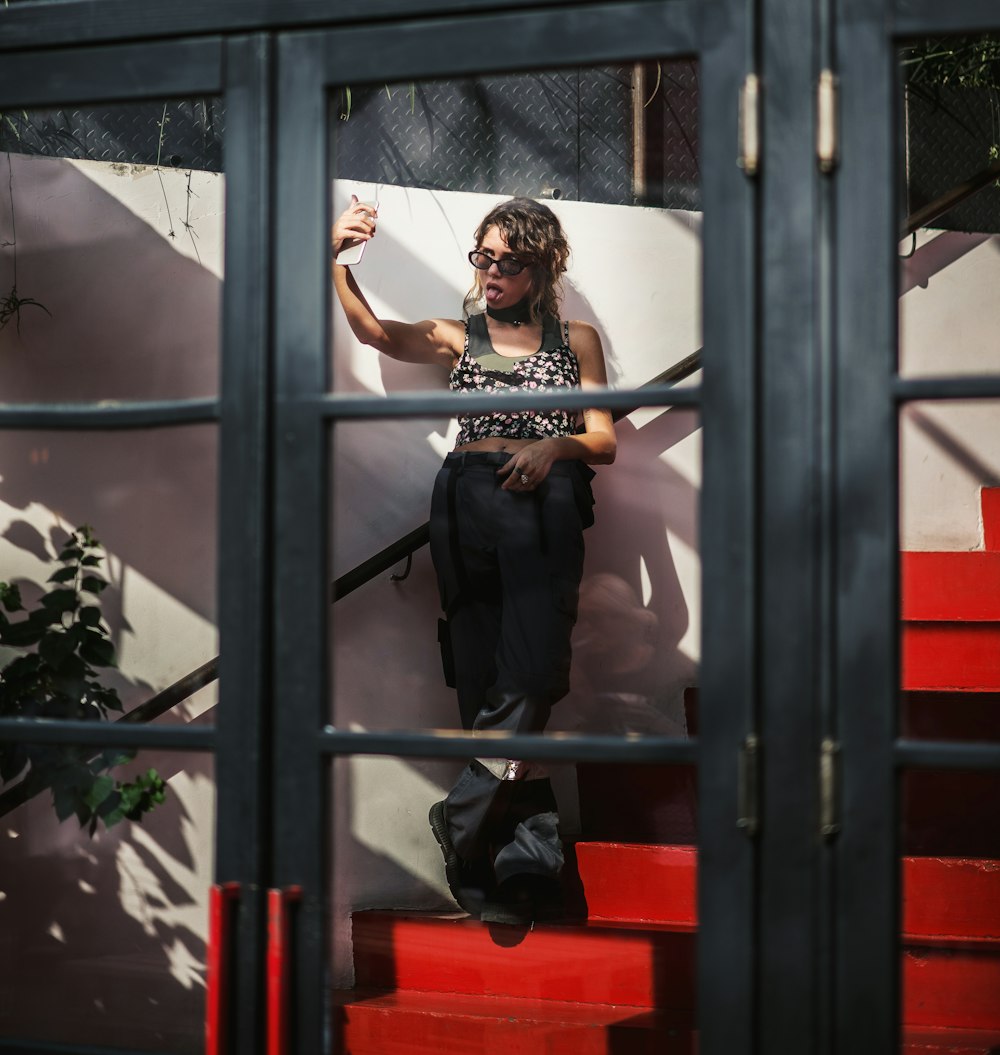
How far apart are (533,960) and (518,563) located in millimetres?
788

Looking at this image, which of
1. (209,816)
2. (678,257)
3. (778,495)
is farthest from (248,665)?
(678,257)

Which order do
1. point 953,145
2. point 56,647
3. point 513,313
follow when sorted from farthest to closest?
1. point 953,145
2. point 513,313
3. point 56,647

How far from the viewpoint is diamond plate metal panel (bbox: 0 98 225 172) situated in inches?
105

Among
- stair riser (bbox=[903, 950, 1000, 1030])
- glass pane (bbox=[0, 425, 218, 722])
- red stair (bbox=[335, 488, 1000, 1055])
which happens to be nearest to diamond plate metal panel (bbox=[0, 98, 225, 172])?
glass pane (bbox=[0, 425, 218, 722])

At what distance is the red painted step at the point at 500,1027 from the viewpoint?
6.79 ft

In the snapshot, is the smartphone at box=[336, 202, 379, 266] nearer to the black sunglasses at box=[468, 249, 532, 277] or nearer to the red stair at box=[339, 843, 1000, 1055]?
the black sunglasses at box=[468, 249, 532, 277]

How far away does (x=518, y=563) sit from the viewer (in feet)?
8.59

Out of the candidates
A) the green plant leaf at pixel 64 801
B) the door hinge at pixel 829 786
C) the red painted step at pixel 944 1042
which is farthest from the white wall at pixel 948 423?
the green plant leaf at pixel 64 801

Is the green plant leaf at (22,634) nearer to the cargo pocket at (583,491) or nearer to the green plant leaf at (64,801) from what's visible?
the green plant leaf at (64,801)

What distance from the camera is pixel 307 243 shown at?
4.81 feet

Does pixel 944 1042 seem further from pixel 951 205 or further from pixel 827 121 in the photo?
pixel 951 205

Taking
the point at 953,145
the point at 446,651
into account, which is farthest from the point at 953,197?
the point at 446,651

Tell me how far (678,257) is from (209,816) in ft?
5.95

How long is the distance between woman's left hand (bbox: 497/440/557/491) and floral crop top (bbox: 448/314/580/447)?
65mm
